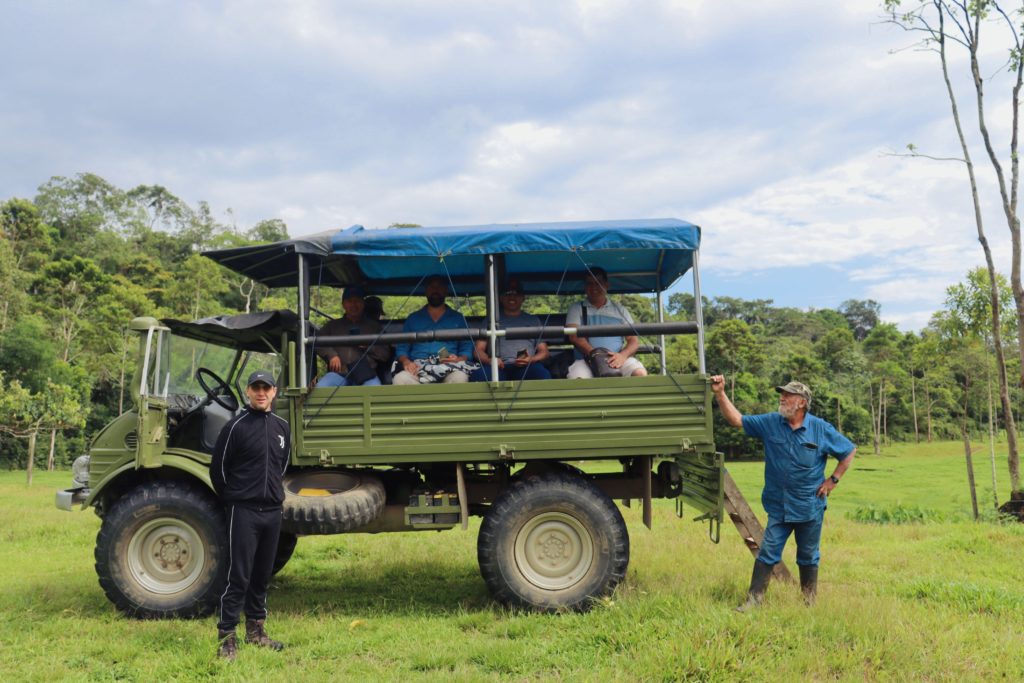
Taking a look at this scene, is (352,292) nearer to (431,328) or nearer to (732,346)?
(431,328)

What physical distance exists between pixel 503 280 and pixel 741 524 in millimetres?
2970

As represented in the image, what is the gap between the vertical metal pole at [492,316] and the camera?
5.95 metres

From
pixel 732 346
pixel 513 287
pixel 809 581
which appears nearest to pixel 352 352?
pixel 513 287

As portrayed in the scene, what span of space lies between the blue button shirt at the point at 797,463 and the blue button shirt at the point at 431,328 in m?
2.45

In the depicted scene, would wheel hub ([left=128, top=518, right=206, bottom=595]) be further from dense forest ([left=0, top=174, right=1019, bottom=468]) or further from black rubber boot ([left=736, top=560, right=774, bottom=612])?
dense forest ([left=0, top=174, right=1019, bottom=468])

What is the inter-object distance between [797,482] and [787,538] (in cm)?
42

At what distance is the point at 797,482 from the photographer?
221 inches

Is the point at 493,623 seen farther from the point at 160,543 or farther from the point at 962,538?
the point at 962,538

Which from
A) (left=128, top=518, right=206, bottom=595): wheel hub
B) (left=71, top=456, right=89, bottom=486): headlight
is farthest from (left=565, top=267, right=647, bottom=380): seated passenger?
(left=71, top=456, right=89, bottom=486): headlight

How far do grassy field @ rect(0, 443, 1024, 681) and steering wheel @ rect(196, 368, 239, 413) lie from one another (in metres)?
1.74

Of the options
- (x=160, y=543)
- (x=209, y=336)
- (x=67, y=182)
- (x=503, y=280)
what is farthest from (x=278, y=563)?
(x=67, y=182)

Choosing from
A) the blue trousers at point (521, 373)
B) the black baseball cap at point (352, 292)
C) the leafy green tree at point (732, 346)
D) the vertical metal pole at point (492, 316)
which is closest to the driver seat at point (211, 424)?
the black baseball cap at point (352, 292)

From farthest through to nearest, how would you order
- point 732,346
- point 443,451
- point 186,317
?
point 186,317
point 732,346
point 443,451

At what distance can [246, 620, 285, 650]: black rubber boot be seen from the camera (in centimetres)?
507
